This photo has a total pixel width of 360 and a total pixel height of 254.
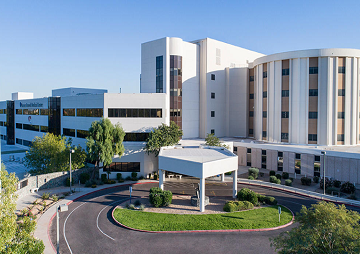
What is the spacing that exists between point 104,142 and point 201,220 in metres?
20.3

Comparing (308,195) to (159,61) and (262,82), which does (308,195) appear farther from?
(159,61)

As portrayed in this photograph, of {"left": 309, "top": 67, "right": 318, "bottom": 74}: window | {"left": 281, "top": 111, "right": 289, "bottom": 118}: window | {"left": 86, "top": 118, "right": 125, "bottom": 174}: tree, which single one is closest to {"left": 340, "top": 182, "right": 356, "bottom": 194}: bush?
{"left": 281, "top": 111, "right": 289, "bottom": 118}: window

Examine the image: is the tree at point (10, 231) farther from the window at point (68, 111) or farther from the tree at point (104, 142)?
the window at point (68, 111)

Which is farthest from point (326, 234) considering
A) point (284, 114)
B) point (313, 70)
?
point (313, 70)

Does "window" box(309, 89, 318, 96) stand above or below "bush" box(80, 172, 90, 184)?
above

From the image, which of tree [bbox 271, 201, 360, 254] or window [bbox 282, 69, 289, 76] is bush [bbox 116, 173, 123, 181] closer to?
tree [bbox 271, 201, 360, 254]

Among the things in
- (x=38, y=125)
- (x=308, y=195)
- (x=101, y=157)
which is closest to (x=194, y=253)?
(x=308, y=195)

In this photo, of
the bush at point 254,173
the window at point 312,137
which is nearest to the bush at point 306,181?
the bush at point 254,173

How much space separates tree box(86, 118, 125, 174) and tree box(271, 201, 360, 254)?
96.2ft

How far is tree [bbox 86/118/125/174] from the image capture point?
39.2m

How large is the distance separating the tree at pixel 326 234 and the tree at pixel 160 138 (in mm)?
28232

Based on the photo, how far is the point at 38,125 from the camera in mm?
62406

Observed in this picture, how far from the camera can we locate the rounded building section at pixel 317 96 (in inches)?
1836

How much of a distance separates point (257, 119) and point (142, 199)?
3188 cm
